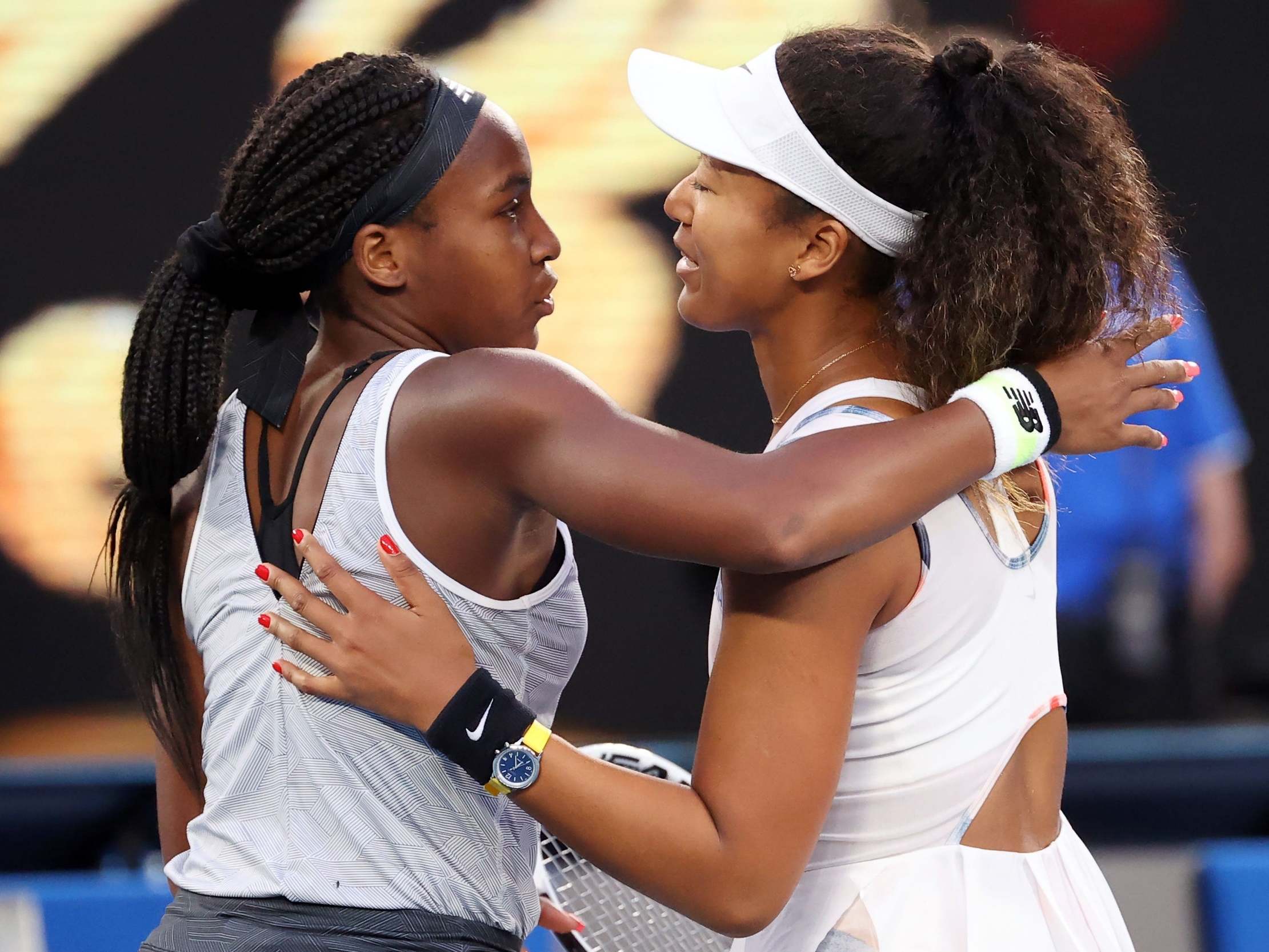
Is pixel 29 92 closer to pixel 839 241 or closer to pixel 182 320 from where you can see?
pixel 182 320

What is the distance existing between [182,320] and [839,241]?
0.73 meters

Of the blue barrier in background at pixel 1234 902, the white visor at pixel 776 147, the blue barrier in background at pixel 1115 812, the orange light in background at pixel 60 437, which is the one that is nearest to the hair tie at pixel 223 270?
the white visor at pixel 776 147

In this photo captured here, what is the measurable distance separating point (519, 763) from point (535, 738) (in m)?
0.03

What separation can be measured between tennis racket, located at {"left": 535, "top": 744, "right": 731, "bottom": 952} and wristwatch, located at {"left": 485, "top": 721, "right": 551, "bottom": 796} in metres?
0.39

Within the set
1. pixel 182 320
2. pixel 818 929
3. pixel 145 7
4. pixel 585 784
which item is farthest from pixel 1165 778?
pixel 145 7

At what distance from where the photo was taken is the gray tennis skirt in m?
1.47

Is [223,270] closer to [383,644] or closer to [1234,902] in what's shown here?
[383,644]

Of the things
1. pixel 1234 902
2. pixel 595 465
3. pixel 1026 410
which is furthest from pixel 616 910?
pixel 1234 902

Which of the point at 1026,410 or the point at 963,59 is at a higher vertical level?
the point at 963,59

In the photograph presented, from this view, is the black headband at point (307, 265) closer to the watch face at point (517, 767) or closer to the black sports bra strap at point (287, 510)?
the black sports bra strap at point (287, 510)

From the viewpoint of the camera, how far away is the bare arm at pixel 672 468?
141 centimetres

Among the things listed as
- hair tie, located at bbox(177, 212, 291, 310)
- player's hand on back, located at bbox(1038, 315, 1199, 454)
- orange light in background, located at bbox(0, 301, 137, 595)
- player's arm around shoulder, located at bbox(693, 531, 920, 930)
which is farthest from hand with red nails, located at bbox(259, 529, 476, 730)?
orange light in background, located at bbox(0, 301, 137, 595)

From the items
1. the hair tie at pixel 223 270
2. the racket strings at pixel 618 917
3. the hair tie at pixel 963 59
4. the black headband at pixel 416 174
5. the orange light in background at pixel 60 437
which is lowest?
the orange light in background at pixel 60 437

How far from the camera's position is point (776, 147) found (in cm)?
160
